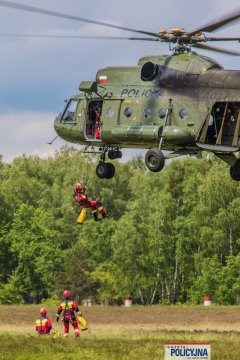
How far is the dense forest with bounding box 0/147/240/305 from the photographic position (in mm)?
81875

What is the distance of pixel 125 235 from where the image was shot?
88312 millimetres

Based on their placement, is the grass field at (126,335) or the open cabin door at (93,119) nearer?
the grass field at (126,335)

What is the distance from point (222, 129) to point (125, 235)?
55942mm

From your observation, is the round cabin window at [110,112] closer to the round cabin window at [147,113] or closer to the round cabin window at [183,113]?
the round cabin window at [147,113]

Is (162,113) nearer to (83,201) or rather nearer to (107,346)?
(83,201)

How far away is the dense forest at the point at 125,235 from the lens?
8188cm

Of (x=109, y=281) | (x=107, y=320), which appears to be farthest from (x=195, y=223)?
(x=107, y=320)

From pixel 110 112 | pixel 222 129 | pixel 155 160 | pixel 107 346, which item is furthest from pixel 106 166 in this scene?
pixel 107 346

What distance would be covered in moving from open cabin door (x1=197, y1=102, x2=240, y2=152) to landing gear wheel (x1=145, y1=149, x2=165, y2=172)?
1.31m

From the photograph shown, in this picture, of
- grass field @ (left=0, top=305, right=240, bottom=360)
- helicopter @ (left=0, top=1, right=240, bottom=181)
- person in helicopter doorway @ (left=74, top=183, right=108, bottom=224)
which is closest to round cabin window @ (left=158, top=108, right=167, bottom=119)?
helicopter @ (left=0, top=1, right=240, bottom=181)

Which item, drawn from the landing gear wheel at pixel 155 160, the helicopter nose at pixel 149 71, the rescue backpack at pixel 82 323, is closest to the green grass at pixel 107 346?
the rescue backpack at pixel 82 323

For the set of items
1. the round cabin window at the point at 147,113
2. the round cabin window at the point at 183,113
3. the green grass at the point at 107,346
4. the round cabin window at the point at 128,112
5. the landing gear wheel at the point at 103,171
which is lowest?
the green grass at the point at 107,346

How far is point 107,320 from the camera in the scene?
4922 cm

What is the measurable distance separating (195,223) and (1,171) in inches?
1737
